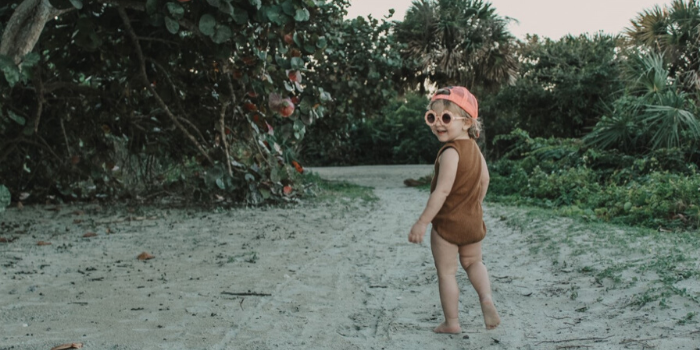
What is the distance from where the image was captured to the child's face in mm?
2879

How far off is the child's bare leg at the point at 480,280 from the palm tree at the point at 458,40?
12.9 metres

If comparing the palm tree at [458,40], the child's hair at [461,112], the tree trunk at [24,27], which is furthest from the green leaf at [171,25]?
the palm tree at [458,40]

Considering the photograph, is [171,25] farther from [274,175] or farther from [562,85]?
[562,85]

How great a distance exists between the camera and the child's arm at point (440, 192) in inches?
109

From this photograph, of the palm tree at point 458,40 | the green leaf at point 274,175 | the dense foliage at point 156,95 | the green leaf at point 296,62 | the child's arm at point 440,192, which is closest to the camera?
the child's arm at point 440,192

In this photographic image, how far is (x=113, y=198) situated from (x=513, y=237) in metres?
6.26

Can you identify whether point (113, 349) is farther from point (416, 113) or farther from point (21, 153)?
point (416, 113)

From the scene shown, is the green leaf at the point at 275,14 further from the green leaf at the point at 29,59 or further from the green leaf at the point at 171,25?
the green leaf at the point at 29,59

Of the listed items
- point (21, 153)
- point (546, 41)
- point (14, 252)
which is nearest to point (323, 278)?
point (14, 252)

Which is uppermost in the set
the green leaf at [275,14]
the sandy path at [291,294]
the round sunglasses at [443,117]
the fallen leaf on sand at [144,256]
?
the green leaf at [275,14]

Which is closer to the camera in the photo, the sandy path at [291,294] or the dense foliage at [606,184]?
the sandy path at [291,294]

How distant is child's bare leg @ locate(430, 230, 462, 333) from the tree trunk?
2.96 metres

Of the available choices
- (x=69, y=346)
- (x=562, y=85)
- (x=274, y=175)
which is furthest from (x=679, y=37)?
(x=69, y=346)

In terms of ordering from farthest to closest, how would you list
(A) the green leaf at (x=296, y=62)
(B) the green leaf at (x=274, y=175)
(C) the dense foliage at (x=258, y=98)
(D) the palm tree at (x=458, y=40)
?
(D) the palm tree at (x=458, y=40)
(B) the green leaf at (x=274, y=175)
(A) the green leaf at (x=296, y=62)
(C) the dense foliage at (x=258, y=98)
